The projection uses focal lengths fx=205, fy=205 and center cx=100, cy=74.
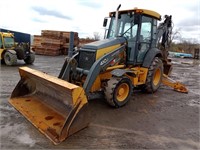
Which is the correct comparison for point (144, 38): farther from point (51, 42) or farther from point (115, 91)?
point (51, 42)

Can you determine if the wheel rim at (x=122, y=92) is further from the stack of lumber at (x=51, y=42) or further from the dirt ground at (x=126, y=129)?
the stack of lumber at (x=51, y=42)

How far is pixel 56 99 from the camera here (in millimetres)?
4309

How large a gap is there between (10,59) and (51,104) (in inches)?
327

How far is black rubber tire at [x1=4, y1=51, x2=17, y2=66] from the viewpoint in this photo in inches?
453

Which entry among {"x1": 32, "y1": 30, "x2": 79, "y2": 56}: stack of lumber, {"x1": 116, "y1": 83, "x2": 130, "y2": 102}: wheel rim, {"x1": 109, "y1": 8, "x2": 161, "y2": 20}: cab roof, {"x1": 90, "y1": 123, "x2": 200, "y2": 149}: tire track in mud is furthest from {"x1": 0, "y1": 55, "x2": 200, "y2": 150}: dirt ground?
{"x1": 32, "y1": 30, "x2": 79, "y2": 56}: stack of lumber

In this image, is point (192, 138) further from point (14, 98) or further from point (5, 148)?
point (14, 98)

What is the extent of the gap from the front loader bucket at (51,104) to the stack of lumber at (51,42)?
1569cm

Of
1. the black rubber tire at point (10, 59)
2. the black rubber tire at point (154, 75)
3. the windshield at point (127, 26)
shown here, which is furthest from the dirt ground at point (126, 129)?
the black rubber tire at point (10, 59)

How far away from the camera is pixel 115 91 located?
473 centimetres

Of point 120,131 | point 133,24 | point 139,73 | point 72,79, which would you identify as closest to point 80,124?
point 120,131

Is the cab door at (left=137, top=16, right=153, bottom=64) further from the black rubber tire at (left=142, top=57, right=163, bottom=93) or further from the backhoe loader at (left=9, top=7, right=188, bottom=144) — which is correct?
the black rubber tire at (left=142, top=57, right=163, bottom=93)

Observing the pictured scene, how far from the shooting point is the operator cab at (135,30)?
5633 millimetres

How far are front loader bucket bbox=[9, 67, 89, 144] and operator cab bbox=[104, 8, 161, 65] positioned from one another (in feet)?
8.19

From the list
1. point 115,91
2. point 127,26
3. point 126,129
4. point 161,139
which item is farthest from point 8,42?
point 161,139
